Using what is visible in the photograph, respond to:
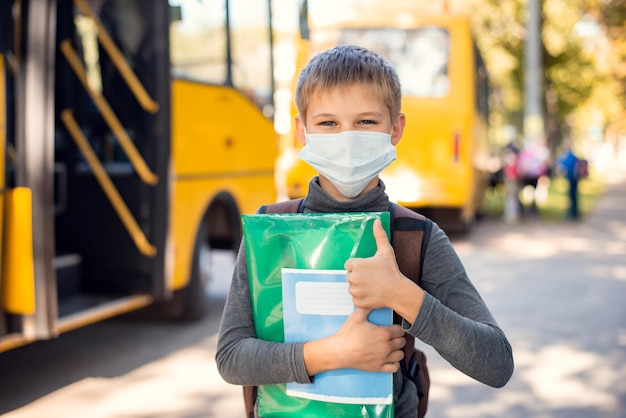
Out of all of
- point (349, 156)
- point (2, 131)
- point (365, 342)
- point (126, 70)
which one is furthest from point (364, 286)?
point (126, 70)

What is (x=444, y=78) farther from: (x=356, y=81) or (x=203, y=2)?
(x=356, y=81)

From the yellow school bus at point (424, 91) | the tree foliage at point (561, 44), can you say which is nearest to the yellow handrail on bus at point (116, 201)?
the yellow school bus at point (424, 91)

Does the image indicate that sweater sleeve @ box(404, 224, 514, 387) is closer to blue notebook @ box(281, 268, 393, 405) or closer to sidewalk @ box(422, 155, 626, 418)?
blue notebook @ box(281, 268, 393, 405)

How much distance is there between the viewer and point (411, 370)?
6.51 ft

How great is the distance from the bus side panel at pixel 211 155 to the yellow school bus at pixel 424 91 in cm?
438

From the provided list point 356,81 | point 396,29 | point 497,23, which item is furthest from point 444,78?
point 497,23

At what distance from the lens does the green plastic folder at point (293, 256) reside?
5.74 feet

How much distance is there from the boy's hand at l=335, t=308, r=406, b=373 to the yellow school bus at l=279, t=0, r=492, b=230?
10.4 m

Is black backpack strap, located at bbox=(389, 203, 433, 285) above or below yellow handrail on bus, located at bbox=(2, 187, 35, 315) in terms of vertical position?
above

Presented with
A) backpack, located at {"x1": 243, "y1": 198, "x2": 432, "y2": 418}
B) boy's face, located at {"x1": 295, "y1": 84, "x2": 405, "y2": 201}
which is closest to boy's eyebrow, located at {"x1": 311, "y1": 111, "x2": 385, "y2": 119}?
boy's face, located at {"x1": 295, "y1": 84, "x2": 405, "y2": 201}

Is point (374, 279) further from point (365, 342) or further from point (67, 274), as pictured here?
point (67, 274)

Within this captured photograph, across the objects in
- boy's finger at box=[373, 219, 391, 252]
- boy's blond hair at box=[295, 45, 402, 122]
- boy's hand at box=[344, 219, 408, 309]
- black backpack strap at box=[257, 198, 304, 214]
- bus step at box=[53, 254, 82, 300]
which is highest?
boy's blond hair at box=[295, 45, 402, 122]

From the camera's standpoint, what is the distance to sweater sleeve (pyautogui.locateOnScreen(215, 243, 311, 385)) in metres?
1.77

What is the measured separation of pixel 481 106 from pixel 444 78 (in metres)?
3.66
